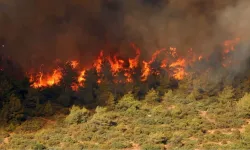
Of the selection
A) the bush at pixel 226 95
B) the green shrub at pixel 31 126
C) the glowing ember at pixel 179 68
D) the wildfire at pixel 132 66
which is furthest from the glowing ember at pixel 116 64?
the green shrub at pixel 31 126

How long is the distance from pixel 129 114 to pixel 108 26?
69.8 ft

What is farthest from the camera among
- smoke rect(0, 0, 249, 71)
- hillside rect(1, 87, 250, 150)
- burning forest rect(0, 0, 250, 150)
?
smoke rect(0, 0, 249, 71)

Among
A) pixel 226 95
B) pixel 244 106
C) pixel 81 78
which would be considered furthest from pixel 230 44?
pixel 81 78

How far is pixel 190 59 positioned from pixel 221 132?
1905cm

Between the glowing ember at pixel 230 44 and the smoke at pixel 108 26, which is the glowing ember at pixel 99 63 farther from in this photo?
the glowing ember at pixel 230 44

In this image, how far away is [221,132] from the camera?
110 feet

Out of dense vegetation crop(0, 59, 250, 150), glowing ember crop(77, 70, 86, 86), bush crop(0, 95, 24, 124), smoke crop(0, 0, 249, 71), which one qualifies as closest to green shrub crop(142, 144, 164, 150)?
dense vegetation crop(0, 59, 250, 150)

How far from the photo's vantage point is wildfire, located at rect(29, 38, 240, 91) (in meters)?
44.0

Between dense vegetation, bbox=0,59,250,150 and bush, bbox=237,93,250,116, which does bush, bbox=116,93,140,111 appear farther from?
bush, bbox=237,93,250,116

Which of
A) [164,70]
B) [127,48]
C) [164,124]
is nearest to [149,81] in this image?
[164,70]

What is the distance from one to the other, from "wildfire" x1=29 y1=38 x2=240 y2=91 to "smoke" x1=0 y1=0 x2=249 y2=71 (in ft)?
4.44

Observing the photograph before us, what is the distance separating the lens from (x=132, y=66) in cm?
4841

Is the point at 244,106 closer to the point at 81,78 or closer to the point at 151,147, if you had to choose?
the point at 151,147

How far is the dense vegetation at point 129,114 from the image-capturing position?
31.0 meters
